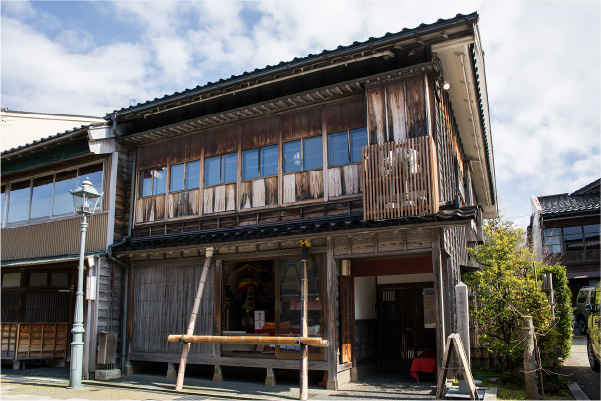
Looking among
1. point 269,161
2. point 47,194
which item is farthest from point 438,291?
point 47,194

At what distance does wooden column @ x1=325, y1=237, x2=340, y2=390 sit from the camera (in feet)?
35.8

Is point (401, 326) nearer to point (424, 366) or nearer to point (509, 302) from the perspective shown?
point (424, 366)

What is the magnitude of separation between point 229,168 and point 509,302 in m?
7.89

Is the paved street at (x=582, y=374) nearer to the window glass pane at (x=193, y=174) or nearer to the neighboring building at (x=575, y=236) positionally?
the window glass pane at (x=193, y=174)

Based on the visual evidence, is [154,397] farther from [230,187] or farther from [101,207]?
[101,207]

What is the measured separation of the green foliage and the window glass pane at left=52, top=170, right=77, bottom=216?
497 inches

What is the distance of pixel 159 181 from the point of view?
49.7ft

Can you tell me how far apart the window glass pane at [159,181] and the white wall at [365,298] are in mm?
6549

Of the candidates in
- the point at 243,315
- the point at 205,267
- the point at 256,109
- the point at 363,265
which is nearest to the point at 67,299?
the point at 243,315

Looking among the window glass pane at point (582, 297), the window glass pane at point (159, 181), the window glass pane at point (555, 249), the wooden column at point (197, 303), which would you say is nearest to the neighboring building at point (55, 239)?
the window glass pane at point (159, 181)

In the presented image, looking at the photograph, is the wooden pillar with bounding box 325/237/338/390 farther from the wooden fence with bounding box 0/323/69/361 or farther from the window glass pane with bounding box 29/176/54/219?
the wooden fence with bounding box 0/323/69/361

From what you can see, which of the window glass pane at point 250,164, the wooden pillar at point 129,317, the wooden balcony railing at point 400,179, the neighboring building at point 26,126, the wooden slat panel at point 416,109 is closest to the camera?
the wooden balcony railing at point 400,179

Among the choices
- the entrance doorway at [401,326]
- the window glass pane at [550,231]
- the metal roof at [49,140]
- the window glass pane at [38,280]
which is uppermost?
the metal roof at [49,140]

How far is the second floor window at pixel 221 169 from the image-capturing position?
542 inches
